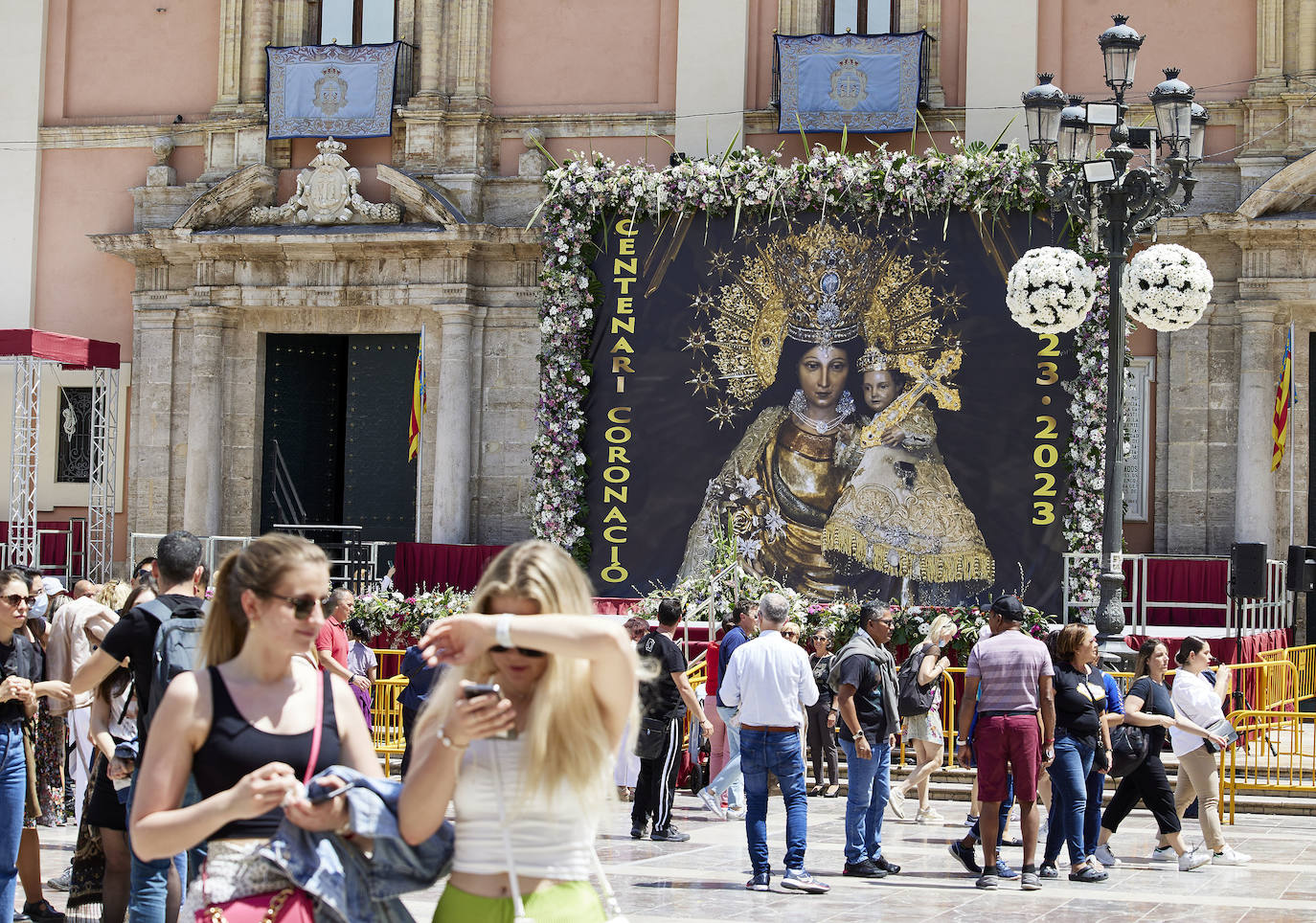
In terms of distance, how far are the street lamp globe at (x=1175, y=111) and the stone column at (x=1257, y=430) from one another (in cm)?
749

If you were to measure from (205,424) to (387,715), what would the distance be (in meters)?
9.71

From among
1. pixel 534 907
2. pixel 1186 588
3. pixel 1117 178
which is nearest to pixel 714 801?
pixel 1117 178

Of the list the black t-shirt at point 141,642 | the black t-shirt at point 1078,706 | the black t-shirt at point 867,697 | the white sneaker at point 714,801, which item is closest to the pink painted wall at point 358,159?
the white sneaker at point 714,801

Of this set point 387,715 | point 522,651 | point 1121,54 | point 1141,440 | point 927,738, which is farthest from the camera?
point 1141,440

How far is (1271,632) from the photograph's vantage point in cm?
1852

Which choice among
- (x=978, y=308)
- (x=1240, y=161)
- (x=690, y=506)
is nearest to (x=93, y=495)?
(x=690, y=506)

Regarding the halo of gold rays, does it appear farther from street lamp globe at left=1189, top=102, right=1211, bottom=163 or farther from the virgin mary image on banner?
street lamp globe at left=1189, top=102, right=1211, bottom=163

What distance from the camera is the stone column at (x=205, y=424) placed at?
23391 millimetres

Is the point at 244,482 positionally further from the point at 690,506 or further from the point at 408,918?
the point at 408,918

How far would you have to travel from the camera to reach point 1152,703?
36.5 feet

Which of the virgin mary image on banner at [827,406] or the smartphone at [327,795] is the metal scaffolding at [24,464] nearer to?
the virgin mary image on banner at [827,406]

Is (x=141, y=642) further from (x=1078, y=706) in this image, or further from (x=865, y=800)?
(x=1078, y=706)

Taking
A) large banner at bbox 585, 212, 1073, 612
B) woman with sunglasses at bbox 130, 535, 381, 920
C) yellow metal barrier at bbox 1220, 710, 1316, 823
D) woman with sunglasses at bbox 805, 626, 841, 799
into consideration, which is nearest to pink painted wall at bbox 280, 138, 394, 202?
large banner at bbox 585, 212, 1073, 612

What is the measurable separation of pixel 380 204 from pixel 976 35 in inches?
313
